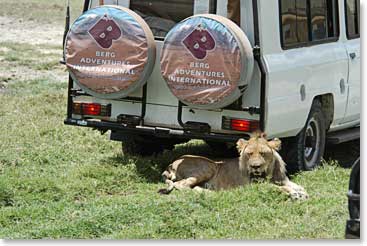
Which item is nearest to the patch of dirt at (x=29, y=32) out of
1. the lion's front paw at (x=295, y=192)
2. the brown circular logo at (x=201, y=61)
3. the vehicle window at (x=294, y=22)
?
the vehicle window at (x=294, y=22)

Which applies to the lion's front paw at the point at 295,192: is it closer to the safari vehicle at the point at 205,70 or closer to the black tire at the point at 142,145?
the safari vehicle at the point at 205,70

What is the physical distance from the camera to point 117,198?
7238 millimetres

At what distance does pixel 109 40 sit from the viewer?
7.80 metres

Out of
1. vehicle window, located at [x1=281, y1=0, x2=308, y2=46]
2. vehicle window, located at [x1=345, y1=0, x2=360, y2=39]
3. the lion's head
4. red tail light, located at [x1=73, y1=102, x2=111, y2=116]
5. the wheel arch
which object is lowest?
the lion's head

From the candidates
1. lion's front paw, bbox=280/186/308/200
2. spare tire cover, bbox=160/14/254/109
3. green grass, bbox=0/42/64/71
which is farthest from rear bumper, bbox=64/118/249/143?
green grass, bbox=0/42/64/71

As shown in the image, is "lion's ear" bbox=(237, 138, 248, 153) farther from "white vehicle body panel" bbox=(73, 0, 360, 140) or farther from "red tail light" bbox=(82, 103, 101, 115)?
"red tail light" bbox=(82, 103, 101, 115)

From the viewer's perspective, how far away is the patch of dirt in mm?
20953

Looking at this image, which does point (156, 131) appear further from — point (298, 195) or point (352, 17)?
point (352, 17)

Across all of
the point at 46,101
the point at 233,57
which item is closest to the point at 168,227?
the point at 233,57

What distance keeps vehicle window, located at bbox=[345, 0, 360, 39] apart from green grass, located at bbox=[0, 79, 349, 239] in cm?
142

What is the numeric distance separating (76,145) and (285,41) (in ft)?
8.66

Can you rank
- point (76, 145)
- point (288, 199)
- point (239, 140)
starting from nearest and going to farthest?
point (288, 199)
point (239, 140)
point (76, 145)

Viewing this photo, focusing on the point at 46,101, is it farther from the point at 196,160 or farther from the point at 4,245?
the point at 4,245

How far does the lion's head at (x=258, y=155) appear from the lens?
24.5 feet
